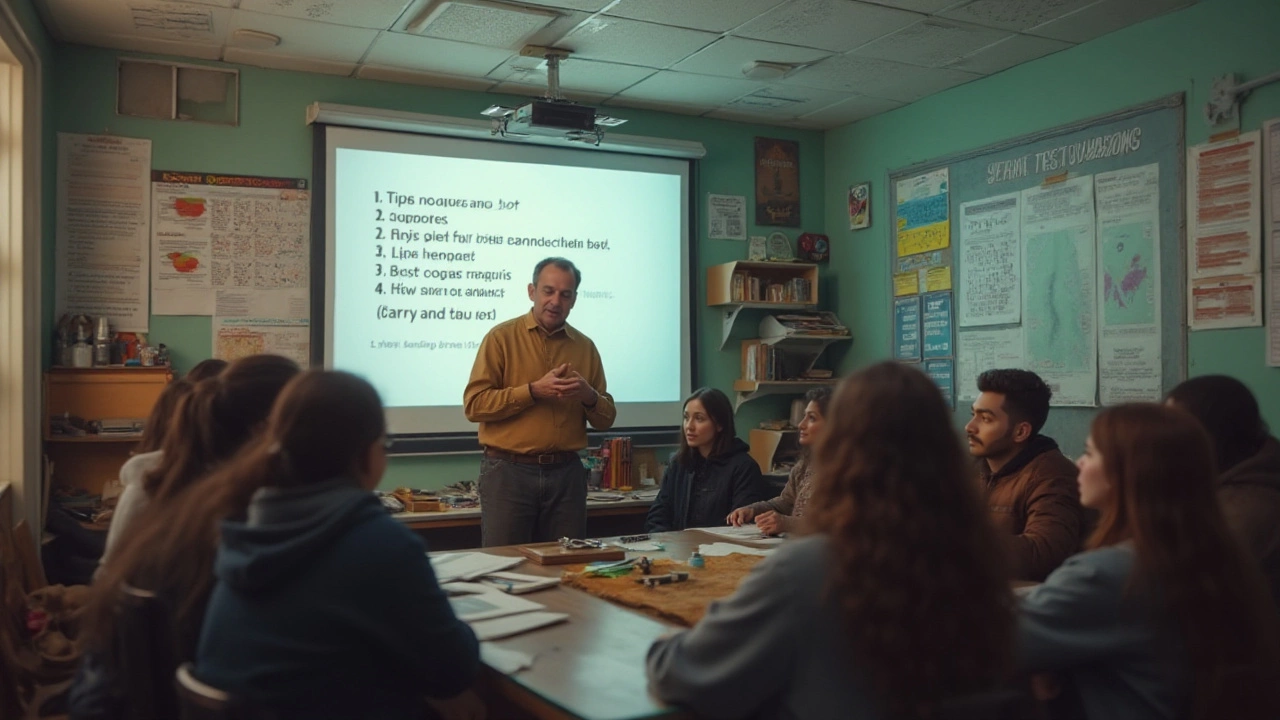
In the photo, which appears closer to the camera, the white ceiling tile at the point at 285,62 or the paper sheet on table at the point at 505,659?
the paper sheet on table at the point at 505,659

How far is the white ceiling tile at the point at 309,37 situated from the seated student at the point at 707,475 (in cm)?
208

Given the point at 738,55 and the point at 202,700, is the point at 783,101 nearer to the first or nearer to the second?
the point at 738,55

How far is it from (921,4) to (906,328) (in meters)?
1.91

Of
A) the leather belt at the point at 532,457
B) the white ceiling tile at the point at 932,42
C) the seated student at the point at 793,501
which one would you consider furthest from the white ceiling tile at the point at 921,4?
the leather belt at the point at 532,457

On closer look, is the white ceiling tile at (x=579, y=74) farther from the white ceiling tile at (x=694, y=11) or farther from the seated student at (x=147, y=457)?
the seated student at (x=147, y=457)

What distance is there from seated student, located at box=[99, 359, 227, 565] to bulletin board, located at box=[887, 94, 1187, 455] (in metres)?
3.44

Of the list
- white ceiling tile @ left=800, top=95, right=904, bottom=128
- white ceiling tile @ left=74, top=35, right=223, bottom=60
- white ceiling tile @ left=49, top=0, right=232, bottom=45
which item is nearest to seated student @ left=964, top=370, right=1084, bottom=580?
white ceiling tile @ left=800, top=95, right=904, bottom=128

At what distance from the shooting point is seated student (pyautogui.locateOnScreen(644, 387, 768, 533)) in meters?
3.89

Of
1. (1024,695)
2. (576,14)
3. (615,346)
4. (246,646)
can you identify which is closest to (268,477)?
(246,646)

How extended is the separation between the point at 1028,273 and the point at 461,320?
267 cm

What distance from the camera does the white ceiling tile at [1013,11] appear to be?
3.98 metres

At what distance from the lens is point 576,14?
4.11 meters

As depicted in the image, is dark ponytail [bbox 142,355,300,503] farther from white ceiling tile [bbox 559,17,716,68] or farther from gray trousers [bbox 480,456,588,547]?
white ceiling tile [bbox 559,17,716,68]

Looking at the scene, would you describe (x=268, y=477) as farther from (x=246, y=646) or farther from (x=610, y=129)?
(x=610, y=129)
